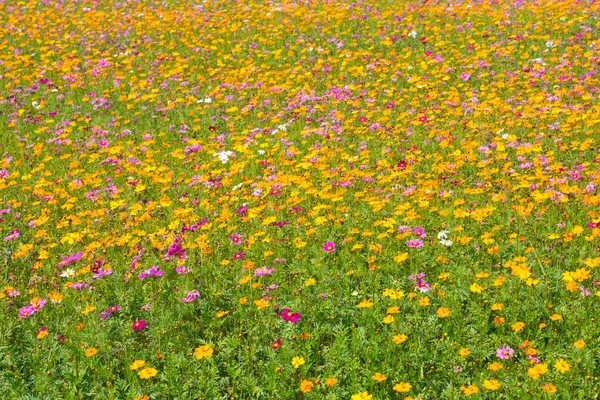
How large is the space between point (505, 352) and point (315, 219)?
96.3 inches

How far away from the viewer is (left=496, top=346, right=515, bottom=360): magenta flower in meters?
3.71

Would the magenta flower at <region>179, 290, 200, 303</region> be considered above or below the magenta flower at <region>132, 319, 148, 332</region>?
below

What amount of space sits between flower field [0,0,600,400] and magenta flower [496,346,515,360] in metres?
0.02

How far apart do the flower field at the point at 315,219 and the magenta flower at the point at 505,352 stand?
0.02 m

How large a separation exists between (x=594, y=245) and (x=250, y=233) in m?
3.30

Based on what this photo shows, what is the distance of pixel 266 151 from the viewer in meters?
8.22

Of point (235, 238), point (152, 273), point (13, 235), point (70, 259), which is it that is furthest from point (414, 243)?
point (13, 235)

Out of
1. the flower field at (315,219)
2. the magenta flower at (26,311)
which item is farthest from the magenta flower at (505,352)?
the magenta flower at (26,311)

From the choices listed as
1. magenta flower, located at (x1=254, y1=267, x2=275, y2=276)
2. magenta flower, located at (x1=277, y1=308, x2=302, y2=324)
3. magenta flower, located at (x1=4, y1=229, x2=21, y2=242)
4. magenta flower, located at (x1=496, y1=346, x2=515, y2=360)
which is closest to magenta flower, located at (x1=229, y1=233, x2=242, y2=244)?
magenta flower, located at (x1=254, y1=267, x2=275, y2=276)

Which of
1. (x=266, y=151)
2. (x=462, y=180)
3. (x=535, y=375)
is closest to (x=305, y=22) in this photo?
(x=266, y=151)

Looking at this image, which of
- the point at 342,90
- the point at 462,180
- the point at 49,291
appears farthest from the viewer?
the point at 342,90

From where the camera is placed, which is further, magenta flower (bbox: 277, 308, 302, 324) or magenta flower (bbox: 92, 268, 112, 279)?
magenta flower (bbox: 92, 268, 112, 279)

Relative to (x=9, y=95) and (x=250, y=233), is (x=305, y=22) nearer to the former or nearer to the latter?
(x=9, y=95)

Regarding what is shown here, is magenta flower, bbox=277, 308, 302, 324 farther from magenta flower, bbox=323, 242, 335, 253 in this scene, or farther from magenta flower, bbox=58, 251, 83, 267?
magenta flower, bbox=58, 251, 83, 267
